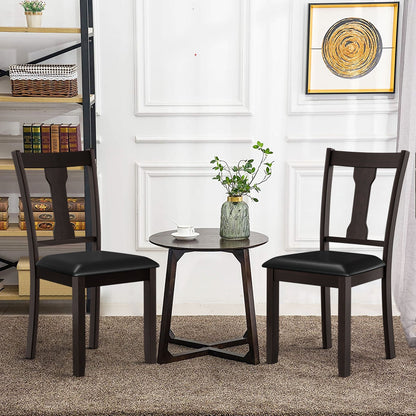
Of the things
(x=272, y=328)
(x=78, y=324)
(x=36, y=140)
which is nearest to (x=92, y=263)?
(x=78, y=324)

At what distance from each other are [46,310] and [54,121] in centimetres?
107

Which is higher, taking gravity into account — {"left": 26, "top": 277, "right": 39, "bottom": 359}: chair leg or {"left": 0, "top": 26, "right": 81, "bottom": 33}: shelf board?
{"left": 0, "top": 26, "right": 81, "bottom": 33}: shelf board

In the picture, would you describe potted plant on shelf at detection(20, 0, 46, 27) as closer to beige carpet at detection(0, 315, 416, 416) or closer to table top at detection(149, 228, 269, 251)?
table top at detection(149, 228, 269, 251)

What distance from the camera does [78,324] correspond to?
2896 mm

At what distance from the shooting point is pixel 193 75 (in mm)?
4023

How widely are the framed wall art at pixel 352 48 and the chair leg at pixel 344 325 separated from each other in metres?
1.49

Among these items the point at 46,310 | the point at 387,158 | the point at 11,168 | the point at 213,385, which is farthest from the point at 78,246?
the point at 387,158

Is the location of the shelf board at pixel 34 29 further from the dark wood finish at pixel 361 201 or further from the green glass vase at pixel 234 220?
the dark wood finish at pixel 361 201

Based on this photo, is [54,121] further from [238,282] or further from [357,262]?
[357,262]

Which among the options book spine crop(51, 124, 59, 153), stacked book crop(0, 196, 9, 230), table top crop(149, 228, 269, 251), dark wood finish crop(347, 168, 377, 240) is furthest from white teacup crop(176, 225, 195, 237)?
stacked book crop(0, 196, 9, 230)

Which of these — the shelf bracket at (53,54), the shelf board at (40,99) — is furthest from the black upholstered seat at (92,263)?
the shelf bracket at (53,54)

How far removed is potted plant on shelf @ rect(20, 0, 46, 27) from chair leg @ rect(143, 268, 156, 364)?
154cm

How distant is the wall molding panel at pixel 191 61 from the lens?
13.0ft

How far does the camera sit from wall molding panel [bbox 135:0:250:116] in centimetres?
397
